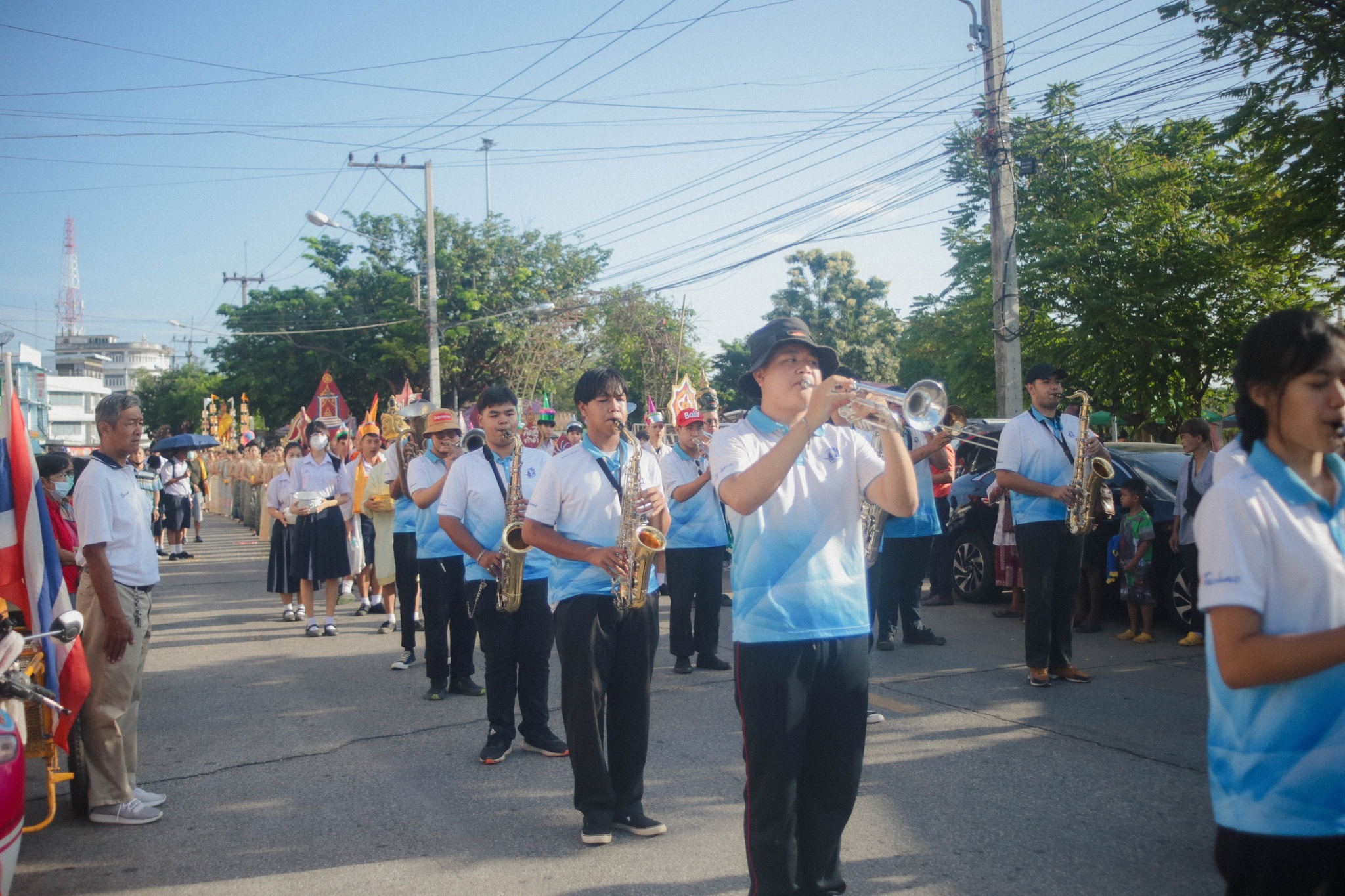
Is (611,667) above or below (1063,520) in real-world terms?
below

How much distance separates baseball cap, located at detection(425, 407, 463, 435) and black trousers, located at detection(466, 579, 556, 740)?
2052 mm

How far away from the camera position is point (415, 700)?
24.4ft

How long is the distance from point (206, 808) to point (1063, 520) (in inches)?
211

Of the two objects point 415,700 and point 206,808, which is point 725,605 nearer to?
point 415,700

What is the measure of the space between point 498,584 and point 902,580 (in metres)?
4.29

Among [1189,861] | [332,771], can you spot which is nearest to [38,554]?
[332,771]

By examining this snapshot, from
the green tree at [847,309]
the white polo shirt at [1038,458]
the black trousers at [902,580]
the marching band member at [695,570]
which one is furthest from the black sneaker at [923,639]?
the green tree at [847,309]

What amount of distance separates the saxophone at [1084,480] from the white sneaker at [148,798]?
557 centimetres

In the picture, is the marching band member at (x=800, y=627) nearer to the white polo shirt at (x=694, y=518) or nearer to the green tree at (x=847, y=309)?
the white polo shirt at (x=694, y=518)

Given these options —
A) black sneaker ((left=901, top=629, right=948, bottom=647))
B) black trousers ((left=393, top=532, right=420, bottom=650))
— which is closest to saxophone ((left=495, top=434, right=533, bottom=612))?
black trousers ((left=393, top=532, right=420, bottom=650))

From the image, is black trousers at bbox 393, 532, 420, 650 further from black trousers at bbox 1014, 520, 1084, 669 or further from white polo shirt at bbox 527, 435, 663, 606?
black trousers at bbox 1014, 520, 1084, 669

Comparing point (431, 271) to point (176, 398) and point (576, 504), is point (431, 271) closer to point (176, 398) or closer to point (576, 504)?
point (576, 504)

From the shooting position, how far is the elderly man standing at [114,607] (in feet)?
15.8

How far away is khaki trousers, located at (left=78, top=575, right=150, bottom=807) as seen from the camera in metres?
4.90
